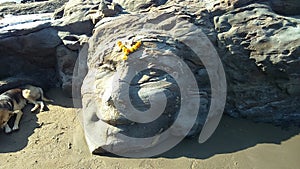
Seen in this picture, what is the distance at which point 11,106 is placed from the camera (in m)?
5.75

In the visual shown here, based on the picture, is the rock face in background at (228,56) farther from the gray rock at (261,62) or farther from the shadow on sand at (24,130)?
the shadow on sand at (24,130)

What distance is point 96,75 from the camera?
5375 mm

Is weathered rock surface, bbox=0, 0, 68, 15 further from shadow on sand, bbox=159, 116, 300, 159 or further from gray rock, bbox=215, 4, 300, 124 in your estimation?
shadow on sand, bbox=159, 116, 300, 159

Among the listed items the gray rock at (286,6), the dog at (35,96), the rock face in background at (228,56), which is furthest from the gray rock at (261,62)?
the dog at (35,96)

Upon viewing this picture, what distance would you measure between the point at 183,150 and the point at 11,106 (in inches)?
119

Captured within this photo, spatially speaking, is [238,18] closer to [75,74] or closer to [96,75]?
[96,75]

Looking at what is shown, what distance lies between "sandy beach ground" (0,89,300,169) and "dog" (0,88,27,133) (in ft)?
0.60

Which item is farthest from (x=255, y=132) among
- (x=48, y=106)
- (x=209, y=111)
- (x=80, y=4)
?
(x=80, y=4)

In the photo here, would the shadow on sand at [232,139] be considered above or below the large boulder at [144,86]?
below

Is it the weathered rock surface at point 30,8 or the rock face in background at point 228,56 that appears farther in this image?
the weathered rock surface at point 30,8

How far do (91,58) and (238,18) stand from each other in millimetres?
2462

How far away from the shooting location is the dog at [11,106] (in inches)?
214

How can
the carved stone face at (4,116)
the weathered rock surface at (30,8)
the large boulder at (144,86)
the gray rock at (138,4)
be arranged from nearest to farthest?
the large boulder at (144,86)
the carved stone face at (4,116)
the gray rock at (138,4)
the weathered rock surface at (30,8)

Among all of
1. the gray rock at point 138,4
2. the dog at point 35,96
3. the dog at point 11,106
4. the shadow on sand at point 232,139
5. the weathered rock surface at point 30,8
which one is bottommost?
the shadow on sand at point 232,139
